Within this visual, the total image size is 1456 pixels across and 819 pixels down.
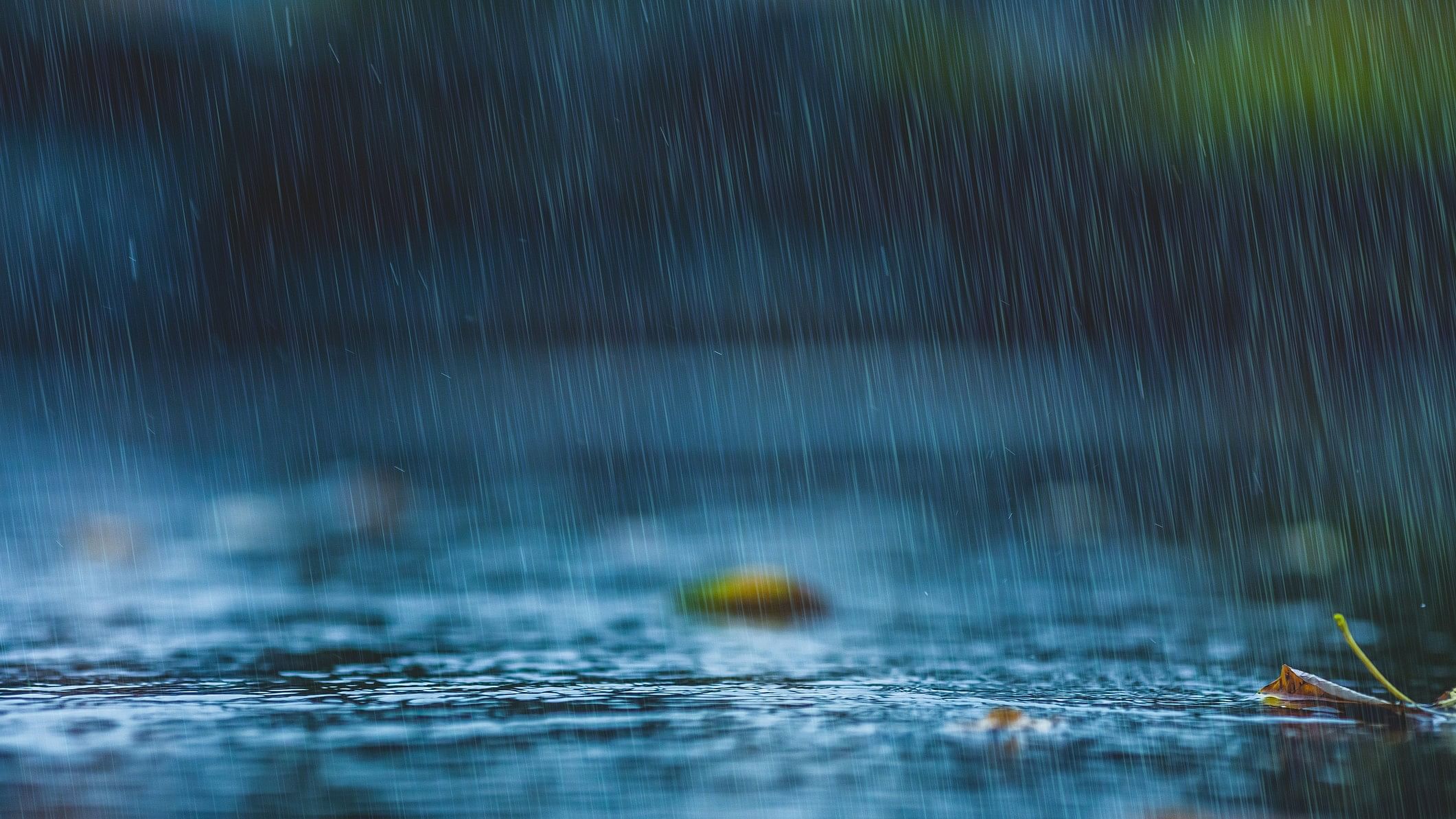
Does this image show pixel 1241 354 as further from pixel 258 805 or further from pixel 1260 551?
pixel 258 805

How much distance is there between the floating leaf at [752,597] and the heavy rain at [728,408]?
0.01 meters

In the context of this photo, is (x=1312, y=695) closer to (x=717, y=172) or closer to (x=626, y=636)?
(x=626, y=636)

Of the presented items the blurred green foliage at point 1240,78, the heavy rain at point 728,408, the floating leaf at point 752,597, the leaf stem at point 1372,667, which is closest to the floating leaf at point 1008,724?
the heavy rain at point 728,408

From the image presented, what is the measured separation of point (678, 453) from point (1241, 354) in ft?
10.6

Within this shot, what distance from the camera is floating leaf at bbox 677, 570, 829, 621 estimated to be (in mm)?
2088

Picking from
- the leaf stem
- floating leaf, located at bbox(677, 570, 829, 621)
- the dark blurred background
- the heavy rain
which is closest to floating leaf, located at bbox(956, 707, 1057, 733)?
the heavy rain

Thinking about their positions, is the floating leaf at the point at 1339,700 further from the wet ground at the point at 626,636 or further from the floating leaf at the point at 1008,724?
the floating leaf at the point at 1008,724

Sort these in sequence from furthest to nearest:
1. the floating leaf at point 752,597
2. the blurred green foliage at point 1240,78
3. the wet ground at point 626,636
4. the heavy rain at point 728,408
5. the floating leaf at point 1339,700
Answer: the blurred green foliage at point 1240,78
the floating leaf at point 752,597
the floating leaf at point 1339,700
the heavy rain at point 728,408
the wet ground at point 626,636

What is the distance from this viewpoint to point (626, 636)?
188cm

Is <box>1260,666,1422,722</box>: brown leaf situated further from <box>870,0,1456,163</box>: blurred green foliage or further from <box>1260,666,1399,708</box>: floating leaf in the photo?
<box>870,0,1456,163</box>: blurred green foliage

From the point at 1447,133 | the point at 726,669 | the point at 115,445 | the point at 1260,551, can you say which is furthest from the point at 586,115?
the point at 726,669

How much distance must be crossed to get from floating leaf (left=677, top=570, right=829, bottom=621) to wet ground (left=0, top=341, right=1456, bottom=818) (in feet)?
0.18

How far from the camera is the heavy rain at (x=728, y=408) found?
1.26m

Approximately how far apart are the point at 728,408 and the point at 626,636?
3.66 m
